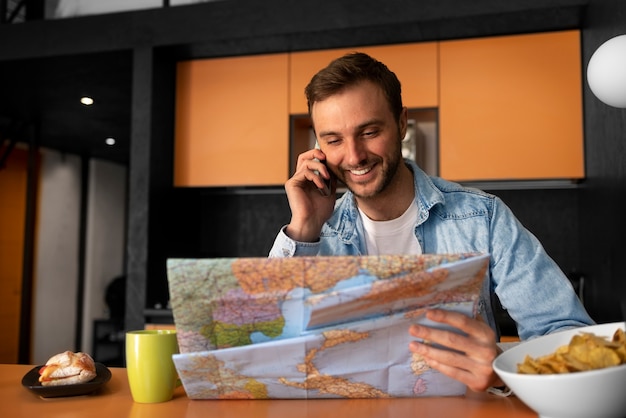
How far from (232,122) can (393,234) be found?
2030 millimetres

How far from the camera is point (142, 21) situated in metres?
3.41

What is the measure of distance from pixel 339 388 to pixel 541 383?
0.99 ft

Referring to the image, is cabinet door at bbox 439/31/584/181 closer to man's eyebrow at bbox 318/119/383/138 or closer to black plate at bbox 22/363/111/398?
man's eyebrow at bbox 318/119/383/138

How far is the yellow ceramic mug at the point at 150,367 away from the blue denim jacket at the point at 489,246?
1.57 ft

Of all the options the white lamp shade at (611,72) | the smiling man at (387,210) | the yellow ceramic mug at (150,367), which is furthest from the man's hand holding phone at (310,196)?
the white lamp shade at (611,72)

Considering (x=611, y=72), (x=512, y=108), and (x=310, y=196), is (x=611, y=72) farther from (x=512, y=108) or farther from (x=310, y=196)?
(x=512, y=108)

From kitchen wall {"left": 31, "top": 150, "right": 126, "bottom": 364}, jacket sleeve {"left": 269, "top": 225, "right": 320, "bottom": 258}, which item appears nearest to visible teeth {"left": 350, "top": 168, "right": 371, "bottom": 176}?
jacket sleeve {"left": 269, "top": 225, "right": 320, "bottom": 258}

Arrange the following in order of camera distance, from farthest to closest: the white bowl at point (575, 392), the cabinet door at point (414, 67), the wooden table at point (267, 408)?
the cabinet door at point (414, 67)
the wooden table at point (267, 408)
the white bowl at point (575, 392)

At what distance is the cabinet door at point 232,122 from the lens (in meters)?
3.45

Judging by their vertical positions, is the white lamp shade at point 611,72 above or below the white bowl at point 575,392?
above

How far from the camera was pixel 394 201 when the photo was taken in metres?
1.67

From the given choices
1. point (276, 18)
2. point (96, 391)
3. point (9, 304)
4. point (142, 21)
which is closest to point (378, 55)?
point (276, 18)

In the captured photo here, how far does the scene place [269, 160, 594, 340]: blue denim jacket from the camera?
1.34 metres

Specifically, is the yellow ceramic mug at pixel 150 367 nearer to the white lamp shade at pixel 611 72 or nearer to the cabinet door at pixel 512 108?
the white lamp shade at pixel 611 72
